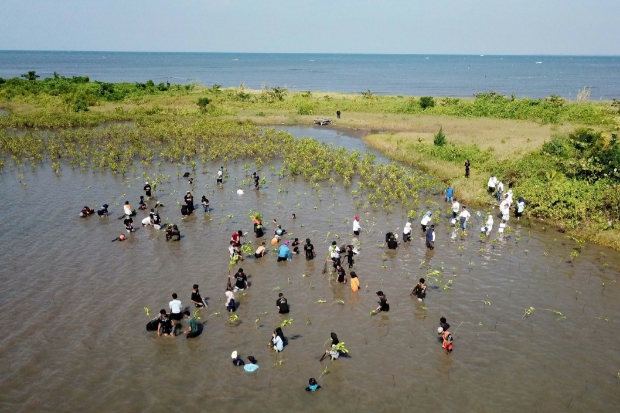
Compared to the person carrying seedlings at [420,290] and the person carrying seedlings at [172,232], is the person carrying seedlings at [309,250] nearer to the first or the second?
the person carrying seedlings at [420,290]

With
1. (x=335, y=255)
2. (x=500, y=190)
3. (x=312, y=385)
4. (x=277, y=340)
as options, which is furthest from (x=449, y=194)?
(x=312, y=385)

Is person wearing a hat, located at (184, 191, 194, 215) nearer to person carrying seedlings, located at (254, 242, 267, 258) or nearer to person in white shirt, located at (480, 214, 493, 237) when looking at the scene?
person carrying seedlings, located at (254, 242, 267, 258)

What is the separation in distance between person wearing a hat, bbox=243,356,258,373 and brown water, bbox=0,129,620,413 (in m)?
0.19

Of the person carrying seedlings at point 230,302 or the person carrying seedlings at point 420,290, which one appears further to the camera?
the person carrying seedlings at point 420,290

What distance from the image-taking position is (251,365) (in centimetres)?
1373

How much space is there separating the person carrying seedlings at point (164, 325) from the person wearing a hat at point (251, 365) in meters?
3.32

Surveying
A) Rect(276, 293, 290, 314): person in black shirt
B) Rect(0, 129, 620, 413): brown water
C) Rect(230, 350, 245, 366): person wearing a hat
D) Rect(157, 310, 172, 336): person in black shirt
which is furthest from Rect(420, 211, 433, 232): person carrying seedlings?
Rect(157, 310, 172, 336): person in black shirt

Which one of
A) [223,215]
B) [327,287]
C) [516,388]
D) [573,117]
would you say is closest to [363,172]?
[223,215]

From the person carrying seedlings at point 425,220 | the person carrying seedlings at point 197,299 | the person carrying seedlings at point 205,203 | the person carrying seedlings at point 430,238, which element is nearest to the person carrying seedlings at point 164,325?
the person carrying seedlings at point 197,299

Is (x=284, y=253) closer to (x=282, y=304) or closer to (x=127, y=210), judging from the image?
(x=282, y=304)

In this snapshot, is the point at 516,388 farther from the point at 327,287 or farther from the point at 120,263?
the point at 120,263

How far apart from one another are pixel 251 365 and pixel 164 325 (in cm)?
365

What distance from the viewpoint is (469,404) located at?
1245cm

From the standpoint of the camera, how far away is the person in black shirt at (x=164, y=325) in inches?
599
